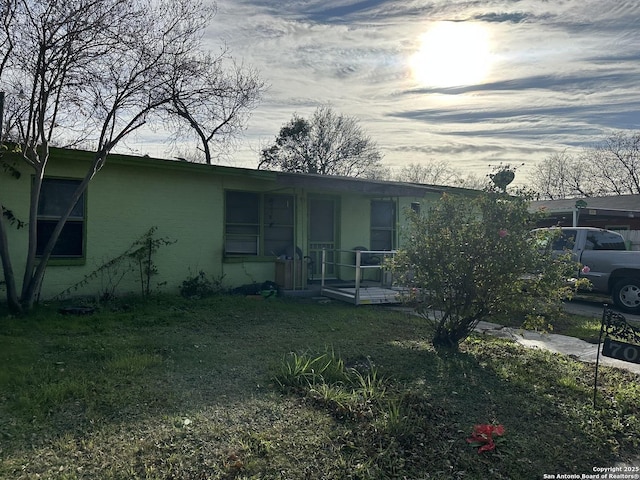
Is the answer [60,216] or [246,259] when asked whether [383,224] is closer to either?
[246,259]

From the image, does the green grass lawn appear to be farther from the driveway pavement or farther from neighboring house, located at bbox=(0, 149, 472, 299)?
neighboring house, located at bbox=(0, 149, 472, 299)

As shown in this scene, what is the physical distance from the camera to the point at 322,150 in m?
31.5

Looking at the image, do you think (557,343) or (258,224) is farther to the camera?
(258,224)

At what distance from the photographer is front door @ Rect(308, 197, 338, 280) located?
11367mm

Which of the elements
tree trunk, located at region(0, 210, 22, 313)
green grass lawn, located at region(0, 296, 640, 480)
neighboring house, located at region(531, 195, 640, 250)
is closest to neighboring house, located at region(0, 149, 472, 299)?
tree trunk, located at region(0, 210, 22, 313)

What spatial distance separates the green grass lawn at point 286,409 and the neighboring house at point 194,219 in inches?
93.9

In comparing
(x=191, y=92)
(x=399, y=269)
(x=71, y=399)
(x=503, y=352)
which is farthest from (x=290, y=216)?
(x=71, y=399)

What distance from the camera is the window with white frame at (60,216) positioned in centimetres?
820

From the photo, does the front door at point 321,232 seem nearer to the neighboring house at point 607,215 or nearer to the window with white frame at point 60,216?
the window with white frame at point 60,216

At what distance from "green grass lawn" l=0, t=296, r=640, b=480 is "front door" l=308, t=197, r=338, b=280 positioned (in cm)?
500

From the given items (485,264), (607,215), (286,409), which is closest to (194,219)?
(485,264)

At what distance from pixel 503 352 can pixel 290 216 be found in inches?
243

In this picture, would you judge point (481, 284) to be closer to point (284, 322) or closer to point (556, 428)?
point (556, 428)

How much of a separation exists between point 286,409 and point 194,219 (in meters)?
6.55
